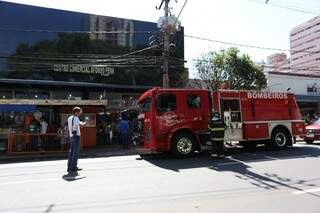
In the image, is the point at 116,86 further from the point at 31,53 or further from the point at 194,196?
the point at 194,196

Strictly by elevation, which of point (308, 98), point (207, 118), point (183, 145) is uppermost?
point (308, 98)

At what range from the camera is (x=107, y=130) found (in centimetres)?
2403

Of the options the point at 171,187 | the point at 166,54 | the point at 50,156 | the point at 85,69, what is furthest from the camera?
the point at 85,69

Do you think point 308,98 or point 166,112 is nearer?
point 166,112

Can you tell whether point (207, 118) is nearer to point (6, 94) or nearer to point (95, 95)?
point (95, 95)

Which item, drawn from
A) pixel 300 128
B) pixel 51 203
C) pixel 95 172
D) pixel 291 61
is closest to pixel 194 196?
pixel 51 203

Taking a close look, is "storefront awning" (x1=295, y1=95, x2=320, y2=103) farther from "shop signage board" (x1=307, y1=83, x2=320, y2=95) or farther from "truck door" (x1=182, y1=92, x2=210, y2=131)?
"truck door" (x1=182, y1=92, x2=210, y2=131)

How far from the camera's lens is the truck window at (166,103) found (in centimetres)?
1504

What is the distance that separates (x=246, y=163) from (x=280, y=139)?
192 inches

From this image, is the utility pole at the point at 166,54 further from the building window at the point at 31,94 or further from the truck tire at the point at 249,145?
the building window at the point at 31,94

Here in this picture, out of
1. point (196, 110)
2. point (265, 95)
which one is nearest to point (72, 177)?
point (196, 110)

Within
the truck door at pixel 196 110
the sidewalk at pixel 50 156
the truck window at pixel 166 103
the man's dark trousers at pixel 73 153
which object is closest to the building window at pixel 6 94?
the sidewalk at pixel 50 156

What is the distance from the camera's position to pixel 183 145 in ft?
49.7

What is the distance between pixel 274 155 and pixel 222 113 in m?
2.49
